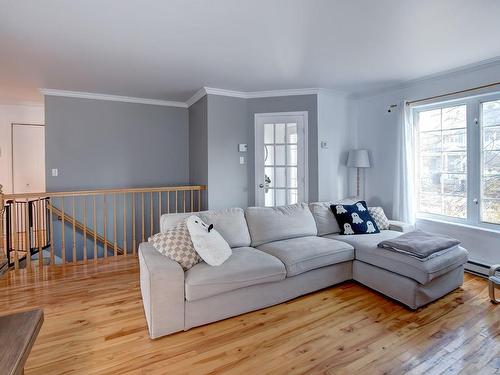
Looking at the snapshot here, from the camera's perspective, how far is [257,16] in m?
2.16

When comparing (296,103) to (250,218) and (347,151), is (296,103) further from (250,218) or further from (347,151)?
(250,218)

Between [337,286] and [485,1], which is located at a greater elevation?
[485,1]

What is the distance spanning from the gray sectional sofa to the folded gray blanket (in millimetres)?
58

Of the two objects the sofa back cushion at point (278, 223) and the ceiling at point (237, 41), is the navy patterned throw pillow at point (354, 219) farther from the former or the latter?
the ceiling at point (237, 41)

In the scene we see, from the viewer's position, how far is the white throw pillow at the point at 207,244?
7.60 ft

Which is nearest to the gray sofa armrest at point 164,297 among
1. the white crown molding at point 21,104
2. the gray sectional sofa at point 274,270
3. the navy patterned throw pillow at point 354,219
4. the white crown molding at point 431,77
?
the gray sectional sofa at point 274,270

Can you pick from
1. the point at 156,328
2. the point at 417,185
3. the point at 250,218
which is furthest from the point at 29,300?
the point at 417,185

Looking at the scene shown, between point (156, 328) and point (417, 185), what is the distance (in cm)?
369

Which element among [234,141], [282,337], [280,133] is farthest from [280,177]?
[282,337]

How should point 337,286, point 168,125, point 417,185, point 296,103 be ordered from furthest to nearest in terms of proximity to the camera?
1. point 168,125
2. point 296,103
3. point 417,185
4. point 337,286

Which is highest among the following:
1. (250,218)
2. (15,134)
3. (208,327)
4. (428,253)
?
(15,134)

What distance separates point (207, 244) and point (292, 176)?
241 cm

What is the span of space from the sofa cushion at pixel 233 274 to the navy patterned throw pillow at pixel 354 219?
1.22m

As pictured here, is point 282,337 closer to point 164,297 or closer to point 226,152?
point 164,297
